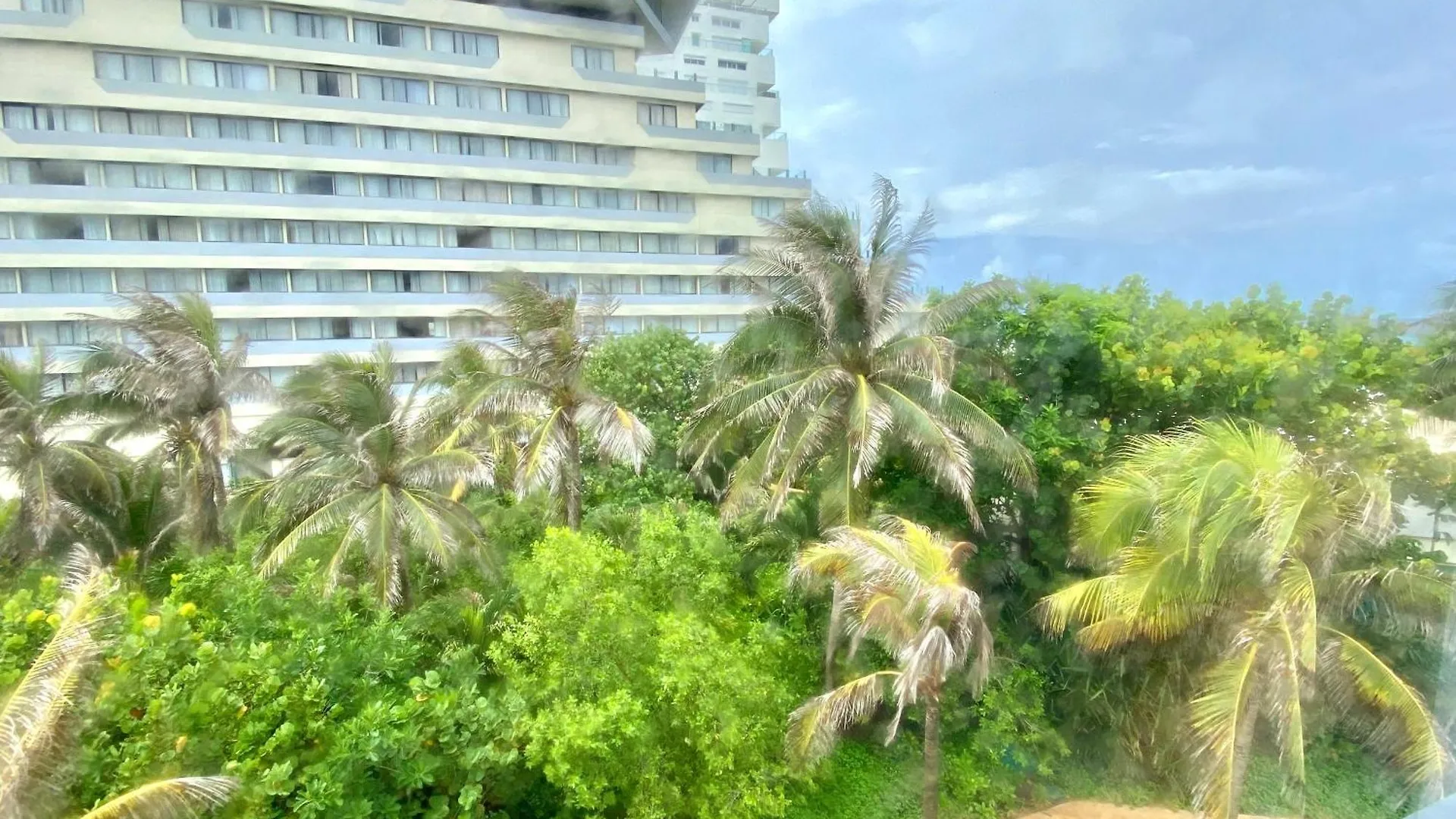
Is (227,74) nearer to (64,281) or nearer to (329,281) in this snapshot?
(329,281)

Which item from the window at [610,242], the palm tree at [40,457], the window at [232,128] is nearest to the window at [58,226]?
the window at [232,128]

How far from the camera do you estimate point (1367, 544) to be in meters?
3.13

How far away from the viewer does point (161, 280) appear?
23.4 feet

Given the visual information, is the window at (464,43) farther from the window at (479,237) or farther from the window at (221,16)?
the window at (479,237)

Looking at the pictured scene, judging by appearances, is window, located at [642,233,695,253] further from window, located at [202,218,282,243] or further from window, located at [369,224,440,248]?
window, located at [202,218,282,243]

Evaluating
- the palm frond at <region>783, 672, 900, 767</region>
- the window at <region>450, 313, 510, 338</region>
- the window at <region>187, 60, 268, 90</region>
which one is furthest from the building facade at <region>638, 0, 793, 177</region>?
the palm frond at <region>783, 672, 900, 767</region>

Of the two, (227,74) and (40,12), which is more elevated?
(40,12)

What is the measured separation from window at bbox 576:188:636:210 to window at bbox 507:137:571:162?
0.50 meters

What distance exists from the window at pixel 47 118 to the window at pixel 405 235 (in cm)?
264

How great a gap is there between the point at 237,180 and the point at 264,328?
5.45ft

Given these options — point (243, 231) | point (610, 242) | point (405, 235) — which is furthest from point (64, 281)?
point (610, 242)

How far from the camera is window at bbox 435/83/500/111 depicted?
853 cm

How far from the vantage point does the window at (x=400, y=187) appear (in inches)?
320

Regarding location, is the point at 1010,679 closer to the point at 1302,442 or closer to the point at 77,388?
the point at 1302,442
